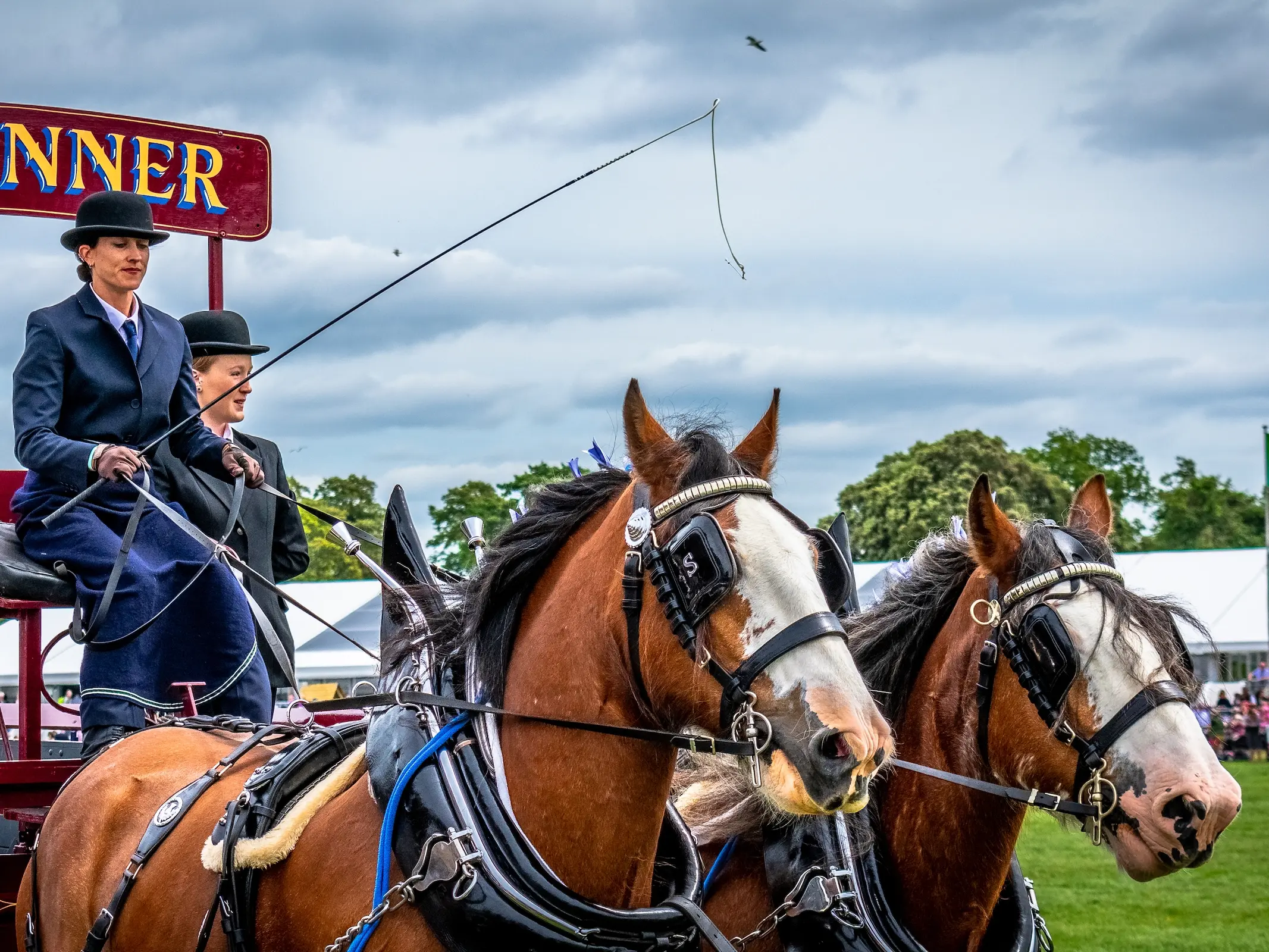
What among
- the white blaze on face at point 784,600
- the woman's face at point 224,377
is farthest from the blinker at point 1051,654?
the woman's face at point 224,377

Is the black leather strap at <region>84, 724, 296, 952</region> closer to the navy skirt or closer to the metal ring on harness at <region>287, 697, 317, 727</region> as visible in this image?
the metal ring on harness at <region>287, 697, 317, 727</region>

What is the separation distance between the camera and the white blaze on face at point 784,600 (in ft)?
9.21

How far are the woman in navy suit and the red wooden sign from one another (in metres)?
1.59

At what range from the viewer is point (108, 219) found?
5.00 m

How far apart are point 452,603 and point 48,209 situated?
3977 millimetres

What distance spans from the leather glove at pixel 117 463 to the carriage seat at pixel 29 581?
493mm

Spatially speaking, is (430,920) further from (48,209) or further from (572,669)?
(48,209)

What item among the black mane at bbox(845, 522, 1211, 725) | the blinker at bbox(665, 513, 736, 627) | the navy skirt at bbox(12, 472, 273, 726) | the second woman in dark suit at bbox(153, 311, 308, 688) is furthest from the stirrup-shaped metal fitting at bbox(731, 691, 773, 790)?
the second woman in dark suit at bbox(153, 311, 308, 688)

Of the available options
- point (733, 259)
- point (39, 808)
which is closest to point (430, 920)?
Result: point (733, 259)

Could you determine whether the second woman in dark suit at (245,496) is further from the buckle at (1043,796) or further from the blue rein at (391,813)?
the buckle at (1043,796)

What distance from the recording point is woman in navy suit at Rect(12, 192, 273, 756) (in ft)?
15.3

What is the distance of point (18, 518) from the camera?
501 cm

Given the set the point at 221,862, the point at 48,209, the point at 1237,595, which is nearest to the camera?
the point at 221,862

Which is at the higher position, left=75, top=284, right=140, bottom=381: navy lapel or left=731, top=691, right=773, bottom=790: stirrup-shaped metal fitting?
left=75, top=284, right=140, bottom=381: navy lapel
